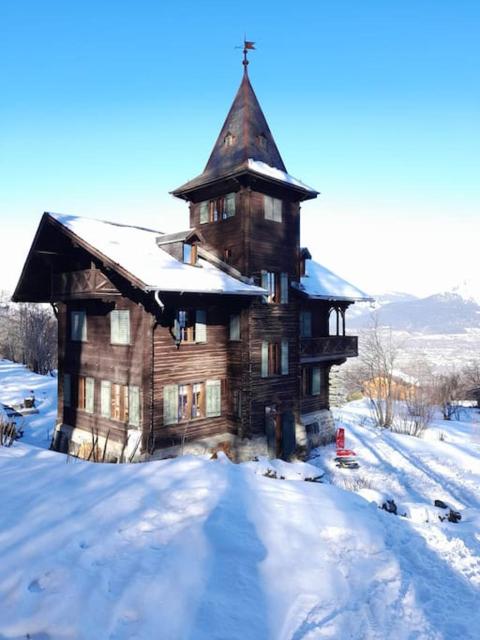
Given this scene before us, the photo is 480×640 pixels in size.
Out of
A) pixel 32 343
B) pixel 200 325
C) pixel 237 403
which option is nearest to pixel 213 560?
pixel 200 325

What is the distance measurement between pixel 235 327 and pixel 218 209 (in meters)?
6.16

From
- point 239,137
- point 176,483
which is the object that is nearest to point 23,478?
point 176,483

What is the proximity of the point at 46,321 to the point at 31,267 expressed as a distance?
36282 mm

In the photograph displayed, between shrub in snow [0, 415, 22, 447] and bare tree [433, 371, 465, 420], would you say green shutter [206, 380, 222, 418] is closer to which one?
shrub in snow [0, 415, 22, 447]

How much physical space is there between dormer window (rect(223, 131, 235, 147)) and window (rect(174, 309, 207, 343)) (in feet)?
30.5

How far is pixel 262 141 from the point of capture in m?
21.3

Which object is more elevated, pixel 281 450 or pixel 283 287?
pixel 283 287

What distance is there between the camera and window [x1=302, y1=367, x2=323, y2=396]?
76.0 ft

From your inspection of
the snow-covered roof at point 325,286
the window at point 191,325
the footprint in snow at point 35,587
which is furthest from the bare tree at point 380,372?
the footprint in snow at point 35,587

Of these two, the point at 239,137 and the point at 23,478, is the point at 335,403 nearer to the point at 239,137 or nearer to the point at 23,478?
the point at 239,137

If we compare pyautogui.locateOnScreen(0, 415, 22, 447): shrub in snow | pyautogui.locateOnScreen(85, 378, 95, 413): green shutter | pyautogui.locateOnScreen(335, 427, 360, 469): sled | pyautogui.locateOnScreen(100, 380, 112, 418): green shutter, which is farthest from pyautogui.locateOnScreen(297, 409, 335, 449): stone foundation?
pyautogui.locateOnScreen(0, 415, 22, 447): shrub in snow

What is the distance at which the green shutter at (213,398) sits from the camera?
18.4m

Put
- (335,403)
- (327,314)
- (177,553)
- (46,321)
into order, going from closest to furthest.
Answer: (177,553) < (327,314) < (335,403) < (46,321)

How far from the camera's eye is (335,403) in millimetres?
25766
